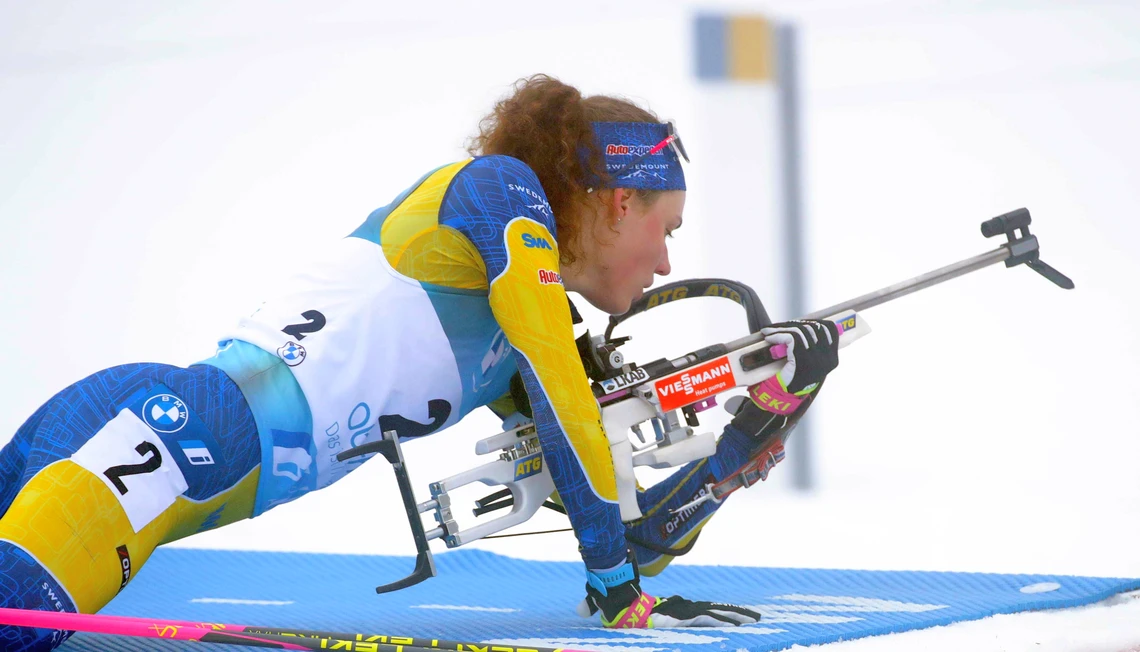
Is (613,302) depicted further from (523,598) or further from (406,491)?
(523,598)

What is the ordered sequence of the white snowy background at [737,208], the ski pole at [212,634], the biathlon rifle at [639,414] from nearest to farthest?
the ski pole at [212,634]
the biathlon rifle at [639,414]
the white snowy background at [737,208]

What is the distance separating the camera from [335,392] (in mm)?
1410

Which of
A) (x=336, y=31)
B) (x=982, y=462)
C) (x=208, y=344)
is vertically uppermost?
(x=336, y=31)

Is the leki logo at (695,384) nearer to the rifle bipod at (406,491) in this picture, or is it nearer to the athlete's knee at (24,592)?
the rifle bipod at (406,491)

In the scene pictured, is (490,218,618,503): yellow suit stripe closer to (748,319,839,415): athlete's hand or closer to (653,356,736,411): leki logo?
(653,356,736,411): leki logo

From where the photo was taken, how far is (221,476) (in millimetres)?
1383

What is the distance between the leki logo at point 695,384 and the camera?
1.63 meters

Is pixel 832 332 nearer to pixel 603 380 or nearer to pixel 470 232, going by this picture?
pixel 603 380

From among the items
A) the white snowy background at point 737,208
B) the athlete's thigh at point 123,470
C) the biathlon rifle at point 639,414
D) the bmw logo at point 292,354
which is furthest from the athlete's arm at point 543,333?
the white snowy background at point 737,208

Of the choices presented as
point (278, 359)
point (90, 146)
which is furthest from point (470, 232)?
point (90, 146)

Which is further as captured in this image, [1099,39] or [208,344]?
[208,344]

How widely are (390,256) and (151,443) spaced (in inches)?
14.6

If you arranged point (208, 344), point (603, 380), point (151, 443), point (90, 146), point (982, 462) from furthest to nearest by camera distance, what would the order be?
1. point (90, 146)
2. point (208, 344)
3. point (982, 462)
4. point (603, 380)
5. point (151, 443)

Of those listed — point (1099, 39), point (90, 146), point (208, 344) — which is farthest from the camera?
point (90, 146)
